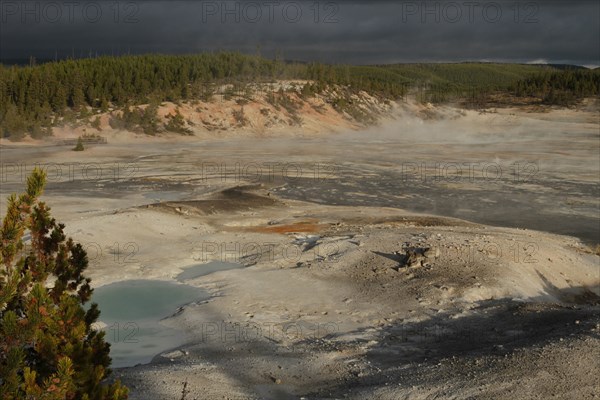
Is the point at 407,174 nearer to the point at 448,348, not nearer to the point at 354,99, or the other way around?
the point at 448,348

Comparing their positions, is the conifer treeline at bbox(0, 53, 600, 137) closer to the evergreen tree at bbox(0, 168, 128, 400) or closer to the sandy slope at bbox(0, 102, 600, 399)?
the sandy slope at bbox(0, 102, 600, 399)

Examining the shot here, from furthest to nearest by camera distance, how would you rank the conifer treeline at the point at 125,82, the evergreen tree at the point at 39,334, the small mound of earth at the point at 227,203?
the conifer treeline at the point at 125,82
the small mound of earth at the point at 227,203
the evergreen tree at the point at 39,334

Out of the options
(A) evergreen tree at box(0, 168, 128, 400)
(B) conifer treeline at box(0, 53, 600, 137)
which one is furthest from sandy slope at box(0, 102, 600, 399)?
(B) conifer treeline at box(0, 53, 600, 137)

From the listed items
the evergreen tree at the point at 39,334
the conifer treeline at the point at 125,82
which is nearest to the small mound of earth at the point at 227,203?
the evergreen tree at the point at 39,334

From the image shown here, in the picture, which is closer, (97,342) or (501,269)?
(97,342)

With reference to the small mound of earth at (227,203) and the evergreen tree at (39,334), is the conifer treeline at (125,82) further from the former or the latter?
the evergreen tree at (39,334)

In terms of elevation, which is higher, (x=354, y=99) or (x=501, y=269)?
(x=354, y=99)

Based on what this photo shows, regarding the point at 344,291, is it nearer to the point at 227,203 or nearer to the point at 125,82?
the point at 227,203

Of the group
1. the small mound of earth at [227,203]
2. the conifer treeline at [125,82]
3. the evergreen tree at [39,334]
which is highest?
the conifer treeline at [125,82]

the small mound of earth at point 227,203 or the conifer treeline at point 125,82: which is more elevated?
the conifer treeline at point 125,82

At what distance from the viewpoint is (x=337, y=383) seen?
9727mm

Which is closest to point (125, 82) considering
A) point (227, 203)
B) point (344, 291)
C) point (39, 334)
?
point (227, 203)

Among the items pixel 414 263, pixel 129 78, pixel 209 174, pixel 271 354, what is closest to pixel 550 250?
pixel 414 263

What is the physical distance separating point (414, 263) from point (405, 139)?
40.1 m
